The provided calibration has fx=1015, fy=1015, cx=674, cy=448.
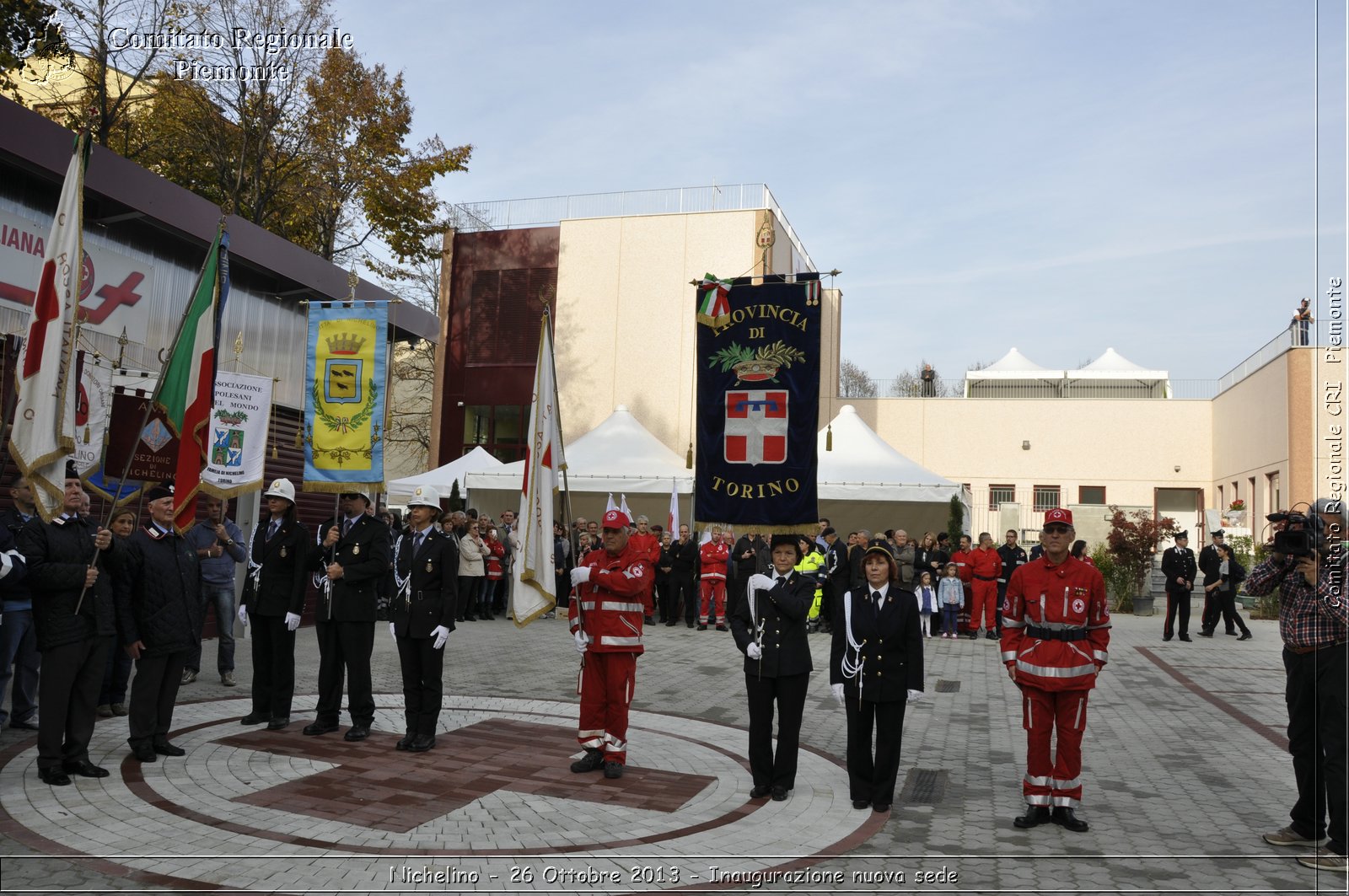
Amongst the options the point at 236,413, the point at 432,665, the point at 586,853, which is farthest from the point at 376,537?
the point at 236,413

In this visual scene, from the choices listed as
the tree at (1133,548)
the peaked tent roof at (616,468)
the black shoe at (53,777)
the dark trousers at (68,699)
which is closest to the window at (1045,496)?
the tree at (1133,548)

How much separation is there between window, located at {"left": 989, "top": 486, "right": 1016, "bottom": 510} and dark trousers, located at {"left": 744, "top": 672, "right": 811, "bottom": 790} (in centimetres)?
3111

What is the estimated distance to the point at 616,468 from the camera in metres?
23.8

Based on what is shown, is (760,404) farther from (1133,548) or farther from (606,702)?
(1133,548)

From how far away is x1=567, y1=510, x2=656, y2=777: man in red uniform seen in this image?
24.3 ft

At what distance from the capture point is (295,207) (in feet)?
80.6

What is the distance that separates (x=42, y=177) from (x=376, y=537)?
6.49m

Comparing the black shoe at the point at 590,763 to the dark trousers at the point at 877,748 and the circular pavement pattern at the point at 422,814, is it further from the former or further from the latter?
the dark trousers at the point at 877,748

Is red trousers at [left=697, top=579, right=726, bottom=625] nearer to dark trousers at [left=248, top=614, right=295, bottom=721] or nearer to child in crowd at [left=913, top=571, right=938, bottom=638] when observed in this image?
child in crowd at [left=913, top=571, right=938, bottom=638]

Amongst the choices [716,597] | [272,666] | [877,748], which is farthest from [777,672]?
[716,597]

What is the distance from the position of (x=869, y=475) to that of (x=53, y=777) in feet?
60.6

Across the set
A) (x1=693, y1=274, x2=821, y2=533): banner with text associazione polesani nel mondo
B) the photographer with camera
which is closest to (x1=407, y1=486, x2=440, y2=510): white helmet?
(x1=693, y1=274, x2=821, y2=533): banner with text associazione polesani nel mondo

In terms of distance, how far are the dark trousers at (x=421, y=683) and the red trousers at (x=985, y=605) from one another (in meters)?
12.7

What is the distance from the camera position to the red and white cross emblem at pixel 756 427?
8.59 m
